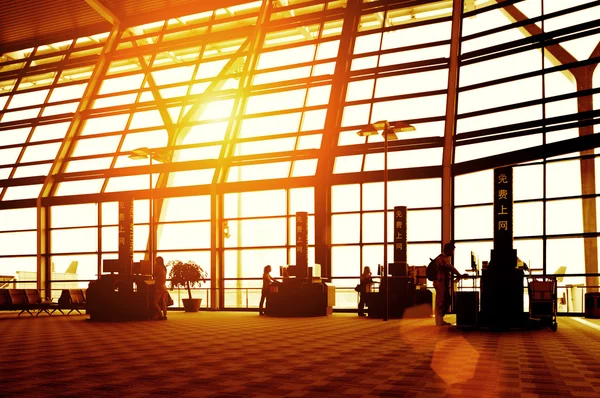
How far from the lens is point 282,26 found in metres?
24.0

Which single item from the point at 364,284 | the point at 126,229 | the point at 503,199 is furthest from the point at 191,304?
the point at 503,199

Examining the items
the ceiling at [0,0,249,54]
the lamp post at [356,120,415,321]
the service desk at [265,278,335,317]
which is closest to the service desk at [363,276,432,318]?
the lamp post at [356,120,415,321]

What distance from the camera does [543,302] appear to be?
12445mm

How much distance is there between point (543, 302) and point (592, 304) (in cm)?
510

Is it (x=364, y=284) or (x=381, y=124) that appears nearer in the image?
(x=381, y=124)

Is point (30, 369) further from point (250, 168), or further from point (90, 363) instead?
point (250, 168)

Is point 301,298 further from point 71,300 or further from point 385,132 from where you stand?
point 71,300

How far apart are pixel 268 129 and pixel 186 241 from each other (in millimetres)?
4847

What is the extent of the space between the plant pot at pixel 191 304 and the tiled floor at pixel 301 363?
8.65 m

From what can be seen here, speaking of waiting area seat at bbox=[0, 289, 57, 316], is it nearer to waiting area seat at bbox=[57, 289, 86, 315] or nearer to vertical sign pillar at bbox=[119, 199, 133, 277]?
waiting area seat at bbox=[57, 289, 86, 315]

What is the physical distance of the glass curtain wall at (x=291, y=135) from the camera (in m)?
17.5

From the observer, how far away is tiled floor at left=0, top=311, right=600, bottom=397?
5668mm

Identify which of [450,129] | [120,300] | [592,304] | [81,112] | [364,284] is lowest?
[592,304]

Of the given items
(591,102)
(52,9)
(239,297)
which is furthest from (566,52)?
(52,9)
